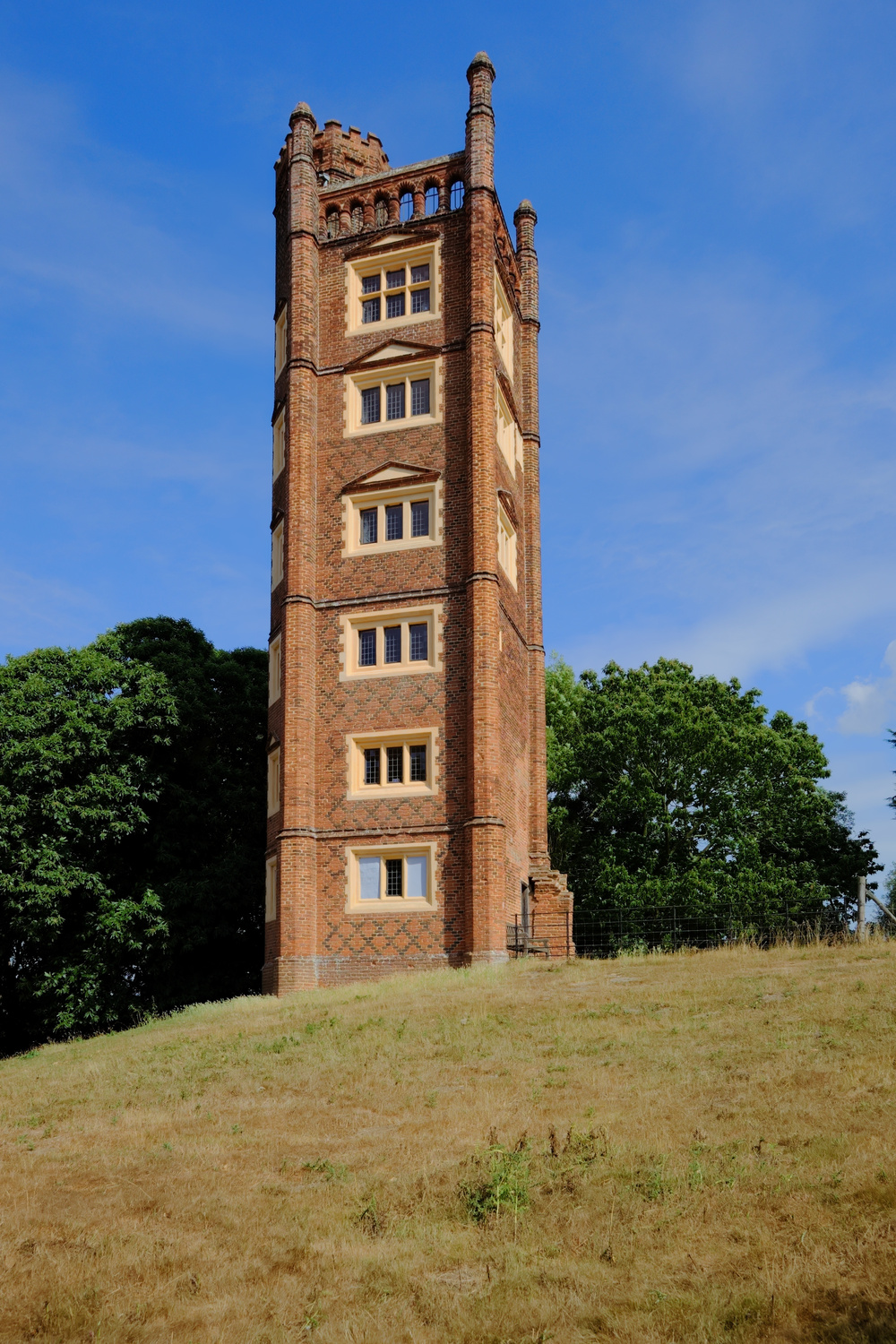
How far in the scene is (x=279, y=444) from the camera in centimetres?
3472

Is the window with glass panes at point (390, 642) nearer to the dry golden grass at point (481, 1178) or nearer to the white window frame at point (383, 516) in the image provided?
the white window frame at point (383, 516)

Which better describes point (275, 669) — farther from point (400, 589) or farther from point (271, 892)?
point (271, 892)

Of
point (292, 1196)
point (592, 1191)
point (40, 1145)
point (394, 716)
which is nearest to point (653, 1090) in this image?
point (592, 1191)

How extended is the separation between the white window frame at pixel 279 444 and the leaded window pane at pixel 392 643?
20.6 feet

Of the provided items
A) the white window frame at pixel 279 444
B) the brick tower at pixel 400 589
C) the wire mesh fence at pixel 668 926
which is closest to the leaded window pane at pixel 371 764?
the brick tower at pixel 400 589

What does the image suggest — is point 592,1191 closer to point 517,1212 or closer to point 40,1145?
point 517,1212

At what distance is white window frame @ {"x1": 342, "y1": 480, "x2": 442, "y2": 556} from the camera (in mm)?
31516

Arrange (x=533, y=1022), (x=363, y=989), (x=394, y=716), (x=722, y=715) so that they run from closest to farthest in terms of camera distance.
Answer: (x=533, y=1022), (x=363, y=989), (x=394, y=716), (x=722, y=715)

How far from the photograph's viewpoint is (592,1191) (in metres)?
11.4

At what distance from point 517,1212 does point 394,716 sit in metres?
19.8

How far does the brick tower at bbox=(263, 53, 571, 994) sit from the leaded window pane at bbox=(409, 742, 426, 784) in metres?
0.03

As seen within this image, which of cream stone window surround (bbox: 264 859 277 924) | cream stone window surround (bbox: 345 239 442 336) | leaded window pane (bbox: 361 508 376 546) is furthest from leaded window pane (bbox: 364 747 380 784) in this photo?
cream stone window surround (bbox: 345 239 442 336)

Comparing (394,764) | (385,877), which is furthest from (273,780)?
(385,877)

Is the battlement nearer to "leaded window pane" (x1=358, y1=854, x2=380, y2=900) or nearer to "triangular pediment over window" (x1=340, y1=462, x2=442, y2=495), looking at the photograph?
"triangular pediment over window" (x1=340, y1=462, x2=442, y2=495)
